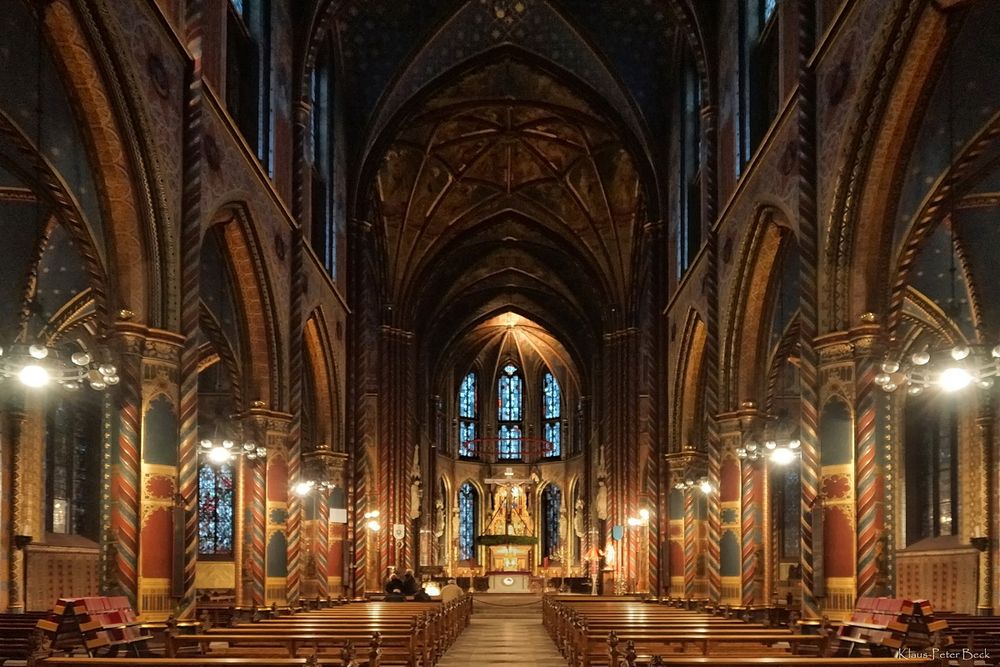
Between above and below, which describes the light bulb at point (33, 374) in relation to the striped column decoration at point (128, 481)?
above

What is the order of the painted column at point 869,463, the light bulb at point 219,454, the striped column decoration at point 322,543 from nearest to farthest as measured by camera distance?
the painted column at point 869,463, the light bulb at point 219,454, the striped column decoration at point 322,543

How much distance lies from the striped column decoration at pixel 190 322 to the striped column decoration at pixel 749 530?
1107 cm

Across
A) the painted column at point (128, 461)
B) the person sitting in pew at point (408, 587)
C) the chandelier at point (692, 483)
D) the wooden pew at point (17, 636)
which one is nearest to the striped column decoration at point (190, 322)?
the painted column at point (128, 461)

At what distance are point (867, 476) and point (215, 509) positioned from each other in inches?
1112

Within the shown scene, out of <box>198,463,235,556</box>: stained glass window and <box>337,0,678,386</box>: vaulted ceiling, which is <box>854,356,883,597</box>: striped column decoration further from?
<box>198,463,235,556</box>: stained glass window

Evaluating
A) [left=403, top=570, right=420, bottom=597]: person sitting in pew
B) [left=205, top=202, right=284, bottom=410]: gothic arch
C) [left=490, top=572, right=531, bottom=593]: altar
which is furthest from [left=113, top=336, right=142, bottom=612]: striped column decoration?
[left=490, top=572, right=531, bottom=593]: altar

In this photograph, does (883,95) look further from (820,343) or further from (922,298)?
(922,298)

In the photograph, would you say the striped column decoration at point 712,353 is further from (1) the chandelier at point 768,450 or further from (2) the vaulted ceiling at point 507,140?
(2) the vaulted ceiling at point 507,140

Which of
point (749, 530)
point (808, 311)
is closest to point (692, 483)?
point (749, 530)

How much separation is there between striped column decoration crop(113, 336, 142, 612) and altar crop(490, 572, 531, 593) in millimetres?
34834

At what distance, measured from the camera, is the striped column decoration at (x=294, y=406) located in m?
23.7

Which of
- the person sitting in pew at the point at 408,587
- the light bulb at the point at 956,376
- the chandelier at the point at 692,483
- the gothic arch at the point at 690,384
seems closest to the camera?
the light bulb at the point at 956,376

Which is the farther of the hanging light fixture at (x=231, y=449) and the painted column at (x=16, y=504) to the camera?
the painted column at (x=16, y=504)

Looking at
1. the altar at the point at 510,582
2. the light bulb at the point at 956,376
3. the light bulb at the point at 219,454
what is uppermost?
the light bulb at the point at 956,376
